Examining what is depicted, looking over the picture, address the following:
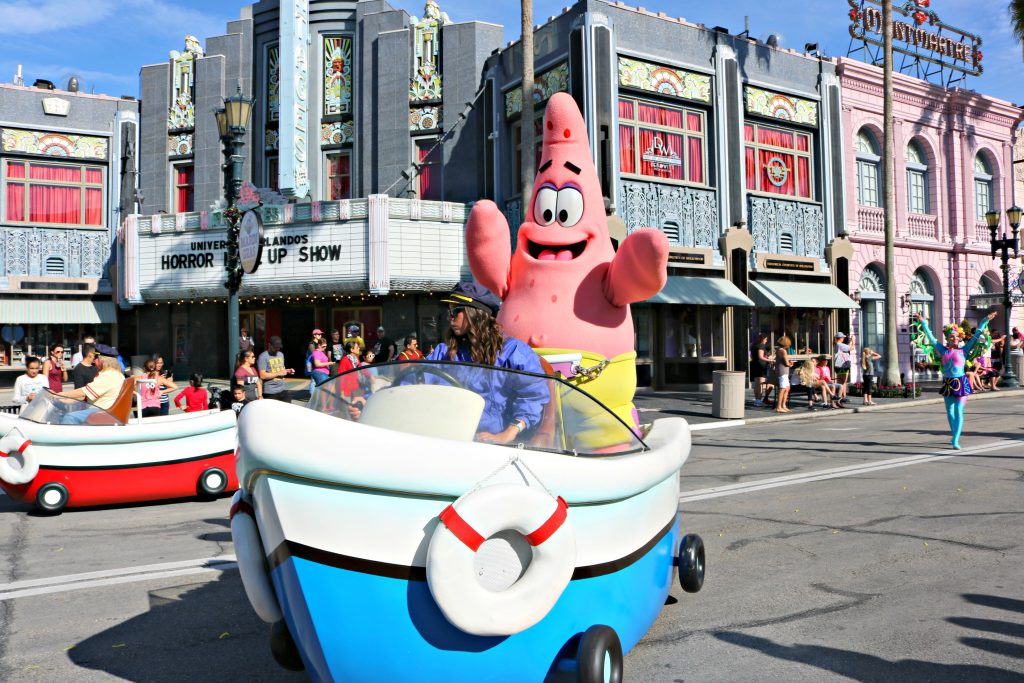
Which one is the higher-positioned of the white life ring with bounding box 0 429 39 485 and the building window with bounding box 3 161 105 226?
the building window with bounding box 3 161 105 226

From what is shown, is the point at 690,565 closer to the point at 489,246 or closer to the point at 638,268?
the point at 638,268

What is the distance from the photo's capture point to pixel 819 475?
8.93 meters

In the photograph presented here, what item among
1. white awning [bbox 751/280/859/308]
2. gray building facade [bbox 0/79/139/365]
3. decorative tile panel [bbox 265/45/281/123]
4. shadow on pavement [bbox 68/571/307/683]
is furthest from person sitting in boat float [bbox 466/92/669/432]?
gray building facade [bbox 0/79/139/365]

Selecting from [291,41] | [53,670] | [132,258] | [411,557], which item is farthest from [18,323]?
[411,557]

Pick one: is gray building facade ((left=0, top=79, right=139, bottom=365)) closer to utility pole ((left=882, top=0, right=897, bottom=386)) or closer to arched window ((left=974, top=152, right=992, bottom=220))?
utility pole ((left=882, top=0, right=897, bottom=386))

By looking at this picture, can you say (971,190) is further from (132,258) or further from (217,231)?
(132,258)

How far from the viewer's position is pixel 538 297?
7211mm

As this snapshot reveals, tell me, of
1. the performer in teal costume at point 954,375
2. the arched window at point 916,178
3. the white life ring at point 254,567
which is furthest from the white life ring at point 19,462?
the arched window at point 916,178

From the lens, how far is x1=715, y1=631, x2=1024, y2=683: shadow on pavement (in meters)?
3.54

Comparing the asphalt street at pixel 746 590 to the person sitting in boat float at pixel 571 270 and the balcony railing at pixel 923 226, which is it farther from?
the balcony railing at pixel 923 226

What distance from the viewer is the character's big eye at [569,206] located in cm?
738

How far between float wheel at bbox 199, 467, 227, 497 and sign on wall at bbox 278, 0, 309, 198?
17.8 m

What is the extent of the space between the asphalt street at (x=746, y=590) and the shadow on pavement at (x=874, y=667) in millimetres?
11

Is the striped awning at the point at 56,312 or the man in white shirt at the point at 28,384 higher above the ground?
the striped awning at the point at 56,312
